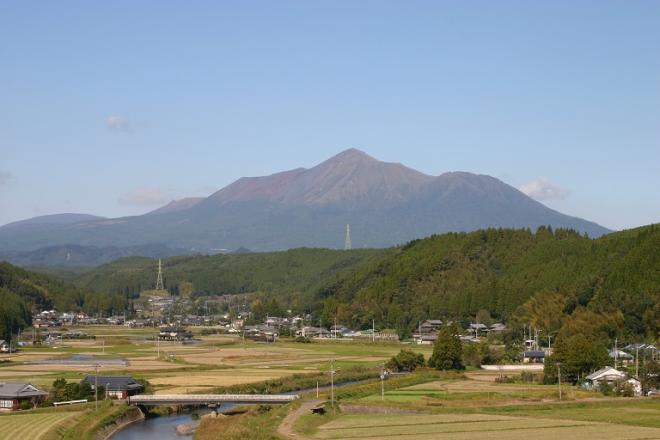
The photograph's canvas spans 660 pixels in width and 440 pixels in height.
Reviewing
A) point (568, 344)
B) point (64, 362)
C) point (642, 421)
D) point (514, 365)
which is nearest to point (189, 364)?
point (64, 362)

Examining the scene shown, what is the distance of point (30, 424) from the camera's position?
34125 millimetres

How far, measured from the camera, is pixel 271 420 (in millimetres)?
34594

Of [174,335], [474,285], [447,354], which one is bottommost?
[447,354]

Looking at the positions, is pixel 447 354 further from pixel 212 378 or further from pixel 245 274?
pixel 245 274

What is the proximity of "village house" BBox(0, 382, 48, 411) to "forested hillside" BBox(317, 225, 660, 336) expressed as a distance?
1421 inches

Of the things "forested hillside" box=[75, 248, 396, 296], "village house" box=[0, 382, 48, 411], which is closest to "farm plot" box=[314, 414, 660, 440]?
Result: "village house" box=[0, 382, 48, 411]

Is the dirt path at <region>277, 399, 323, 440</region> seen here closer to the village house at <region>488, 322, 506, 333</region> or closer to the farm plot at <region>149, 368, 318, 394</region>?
the farm plot at <region>149, 368, 318, 394</region>

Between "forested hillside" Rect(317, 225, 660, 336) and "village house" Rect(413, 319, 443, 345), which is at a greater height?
"forested hillside" Rect(317, 225, 660, 336)

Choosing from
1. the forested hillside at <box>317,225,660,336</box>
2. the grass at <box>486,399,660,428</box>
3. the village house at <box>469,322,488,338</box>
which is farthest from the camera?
the village house at <box>469,322,488,338</box>

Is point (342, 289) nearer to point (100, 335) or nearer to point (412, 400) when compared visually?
point (100, 335)

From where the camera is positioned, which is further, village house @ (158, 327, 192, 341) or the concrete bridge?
village house @ (158, 327, 192, 341)

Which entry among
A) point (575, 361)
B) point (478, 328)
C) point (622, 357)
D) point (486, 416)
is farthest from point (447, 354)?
point (478, 328)

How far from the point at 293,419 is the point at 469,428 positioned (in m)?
6.04

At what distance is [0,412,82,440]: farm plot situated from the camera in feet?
104
